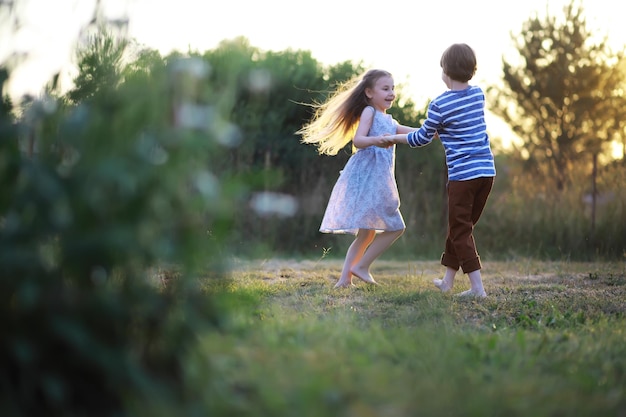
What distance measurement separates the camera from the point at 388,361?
2.83 meters

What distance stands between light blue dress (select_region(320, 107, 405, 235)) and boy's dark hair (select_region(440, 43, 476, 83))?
2.88ft

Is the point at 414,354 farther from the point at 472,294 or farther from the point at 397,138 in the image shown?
the point at 397,138

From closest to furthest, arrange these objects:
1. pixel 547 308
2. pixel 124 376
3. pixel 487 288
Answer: pixel 124 376, pixel 547 308, pixel 487 288

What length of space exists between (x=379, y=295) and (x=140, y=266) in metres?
2.89

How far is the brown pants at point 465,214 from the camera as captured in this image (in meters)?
5.23

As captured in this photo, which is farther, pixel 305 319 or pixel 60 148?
pixel 305 319

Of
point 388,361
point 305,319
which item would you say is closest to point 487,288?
point 305,319

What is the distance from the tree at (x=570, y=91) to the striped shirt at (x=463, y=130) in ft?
37.1

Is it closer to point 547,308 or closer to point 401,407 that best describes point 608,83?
point 547,308

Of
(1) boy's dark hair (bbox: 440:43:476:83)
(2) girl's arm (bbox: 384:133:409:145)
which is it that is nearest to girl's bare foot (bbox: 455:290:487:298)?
(2) girl's arm (bbox: 384:133:409:145)

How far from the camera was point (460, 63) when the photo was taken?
5.36 m

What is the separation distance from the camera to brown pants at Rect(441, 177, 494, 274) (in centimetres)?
523

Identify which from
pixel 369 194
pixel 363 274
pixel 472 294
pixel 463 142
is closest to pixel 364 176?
pixel 369 194

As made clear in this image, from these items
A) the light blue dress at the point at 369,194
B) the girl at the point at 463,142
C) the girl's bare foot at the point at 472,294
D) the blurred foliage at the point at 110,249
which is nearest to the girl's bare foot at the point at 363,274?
the light blue dress at the point at 369,194
